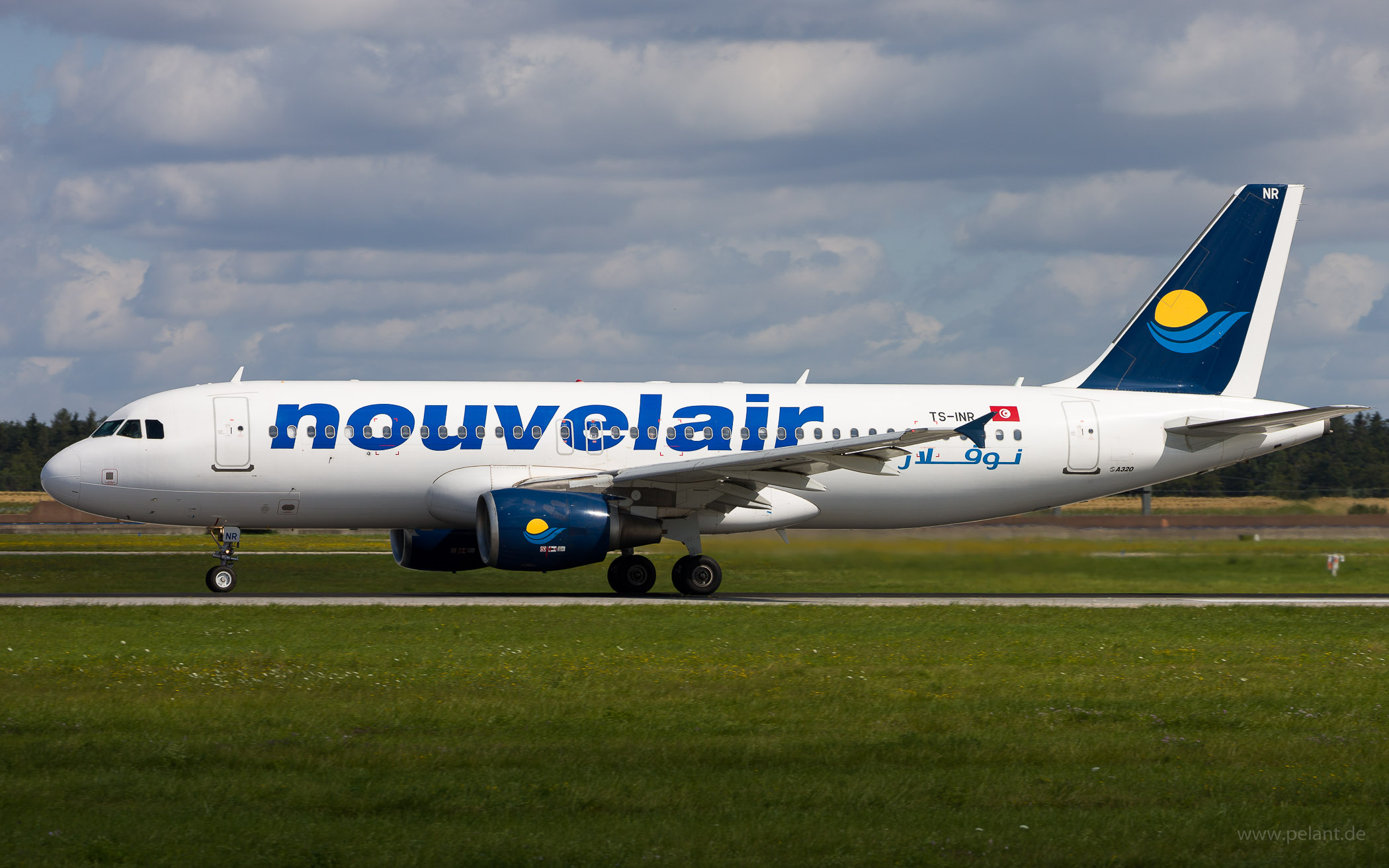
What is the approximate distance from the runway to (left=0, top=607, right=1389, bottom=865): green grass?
411 centimetres

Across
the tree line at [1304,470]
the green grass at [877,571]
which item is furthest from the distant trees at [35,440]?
the green grass at [877,571]

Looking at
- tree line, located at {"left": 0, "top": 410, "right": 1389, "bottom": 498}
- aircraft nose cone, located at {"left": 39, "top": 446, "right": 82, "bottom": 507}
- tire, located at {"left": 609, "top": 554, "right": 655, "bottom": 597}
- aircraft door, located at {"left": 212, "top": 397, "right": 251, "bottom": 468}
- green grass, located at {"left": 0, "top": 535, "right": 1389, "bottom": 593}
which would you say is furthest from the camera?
tree line, located at {"left": 0, "top": 410, "right": 1389, "bottom": 498}

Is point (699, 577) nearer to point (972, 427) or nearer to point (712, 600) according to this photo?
point (712, 600)

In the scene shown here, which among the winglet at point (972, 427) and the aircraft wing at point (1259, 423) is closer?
the winglet at point (972, 427)

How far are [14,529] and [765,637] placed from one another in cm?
4706

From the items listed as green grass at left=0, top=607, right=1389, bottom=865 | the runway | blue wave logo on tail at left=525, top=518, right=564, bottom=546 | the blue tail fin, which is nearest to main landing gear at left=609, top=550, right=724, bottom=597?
the runway

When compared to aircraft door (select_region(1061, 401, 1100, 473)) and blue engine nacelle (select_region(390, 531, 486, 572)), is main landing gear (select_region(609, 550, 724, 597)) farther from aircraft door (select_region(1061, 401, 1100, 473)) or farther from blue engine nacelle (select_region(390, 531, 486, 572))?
aircraft door (select_region(1061, 401, 1100, 473))

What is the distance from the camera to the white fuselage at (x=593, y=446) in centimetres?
2584

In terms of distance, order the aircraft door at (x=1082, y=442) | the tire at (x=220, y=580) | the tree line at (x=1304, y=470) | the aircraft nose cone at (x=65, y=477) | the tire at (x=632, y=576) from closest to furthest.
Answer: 1. the tire at (x=220, y=580)
2. the aircraft nose cone at (x=65, y=477)
3. the tire at (x=632, y=576)
4. the aircraft door at (x=1082, y=442)
5. the tree line at (x=1304, y=470)

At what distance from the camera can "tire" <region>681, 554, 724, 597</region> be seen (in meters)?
26.4

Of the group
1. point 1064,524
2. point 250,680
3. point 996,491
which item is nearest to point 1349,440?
point 1064,524

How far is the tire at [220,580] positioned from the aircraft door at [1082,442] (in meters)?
17.1

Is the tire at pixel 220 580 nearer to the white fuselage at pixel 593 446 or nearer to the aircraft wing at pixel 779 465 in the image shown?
the white fuselage at pixel 593 446

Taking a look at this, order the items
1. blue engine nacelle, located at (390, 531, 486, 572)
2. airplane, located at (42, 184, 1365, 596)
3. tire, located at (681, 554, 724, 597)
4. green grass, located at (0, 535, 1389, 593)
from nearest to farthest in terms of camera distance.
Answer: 1. airplane, located at (42, 184, 1365, 596)
2. tire, located at (681, 554, 724, 597)
3. green grass, located at (0, 535, 1389, 593)
4. blue engine nacelle, located at (390, 531, 486, 572)
